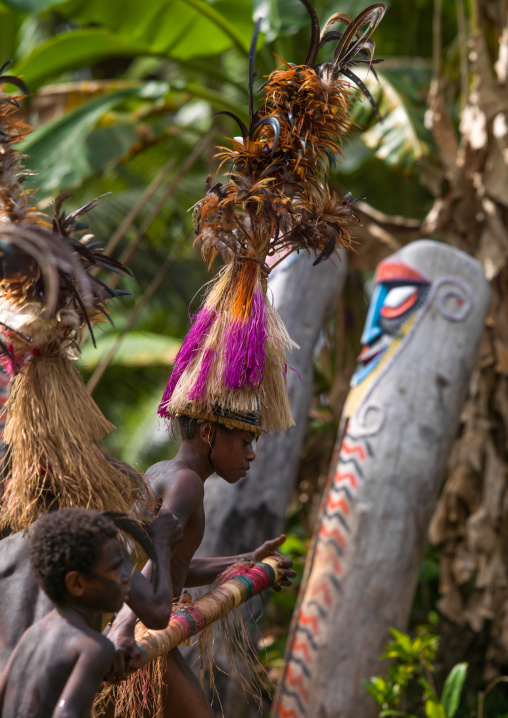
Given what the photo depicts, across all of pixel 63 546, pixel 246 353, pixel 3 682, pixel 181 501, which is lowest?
pixel 3 682

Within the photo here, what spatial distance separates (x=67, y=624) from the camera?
191 cm

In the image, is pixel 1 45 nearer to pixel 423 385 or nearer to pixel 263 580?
pixel 423 385

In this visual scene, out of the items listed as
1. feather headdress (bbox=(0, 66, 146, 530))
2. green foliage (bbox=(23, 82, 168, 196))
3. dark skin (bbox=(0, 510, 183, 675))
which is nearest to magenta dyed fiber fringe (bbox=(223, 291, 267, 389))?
feather headdress (bbox=(0, 66, 146, 530))

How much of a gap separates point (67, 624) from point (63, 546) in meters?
0.20

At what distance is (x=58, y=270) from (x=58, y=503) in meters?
0.65

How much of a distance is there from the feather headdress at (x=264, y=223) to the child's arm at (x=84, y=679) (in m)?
0.89

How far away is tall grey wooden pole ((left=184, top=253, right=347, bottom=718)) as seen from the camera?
4.46 meters

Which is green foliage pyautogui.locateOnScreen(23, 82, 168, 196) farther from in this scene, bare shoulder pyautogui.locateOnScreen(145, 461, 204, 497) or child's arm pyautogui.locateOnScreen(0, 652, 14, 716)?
child's arm pyautogui.locateOnScreen(0, 652, 14, 716)

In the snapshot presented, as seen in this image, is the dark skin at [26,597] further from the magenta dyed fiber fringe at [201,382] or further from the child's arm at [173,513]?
the magenta dyed fiber fringe at [201,382]

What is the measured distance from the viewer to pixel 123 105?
319 inches

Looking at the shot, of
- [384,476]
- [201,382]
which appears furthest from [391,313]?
[201,382]

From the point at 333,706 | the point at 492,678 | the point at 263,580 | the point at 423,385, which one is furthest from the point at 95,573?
the point at 492,678

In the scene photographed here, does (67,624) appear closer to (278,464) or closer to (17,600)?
(17,600)

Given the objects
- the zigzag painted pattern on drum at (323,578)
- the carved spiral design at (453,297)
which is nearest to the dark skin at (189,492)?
the zigzag painted pattern on drum at (323,578)
